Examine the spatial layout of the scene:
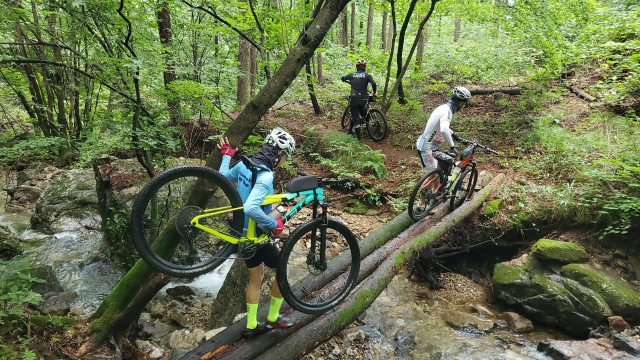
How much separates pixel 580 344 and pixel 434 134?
162 inches

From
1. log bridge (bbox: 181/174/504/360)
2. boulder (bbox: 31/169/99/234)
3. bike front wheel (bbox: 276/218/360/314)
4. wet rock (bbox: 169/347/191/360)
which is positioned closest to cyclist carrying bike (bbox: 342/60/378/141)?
log bridge (bbox: 181/174/504/360)

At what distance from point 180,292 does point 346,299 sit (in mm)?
4036

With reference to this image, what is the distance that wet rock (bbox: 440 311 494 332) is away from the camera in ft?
A: 20.1

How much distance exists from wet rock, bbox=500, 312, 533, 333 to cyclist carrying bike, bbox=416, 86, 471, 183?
9.81 ft

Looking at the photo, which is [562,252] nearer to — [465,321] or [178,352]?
[465,321]

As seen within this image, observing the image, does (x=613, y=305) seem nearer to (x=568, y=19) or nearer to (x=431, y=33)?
(x=568, y=19)

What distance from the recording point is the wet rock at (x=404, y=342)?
17.8ft

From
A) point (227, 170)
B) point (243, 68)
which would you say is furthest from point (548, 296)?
point (243, 68)

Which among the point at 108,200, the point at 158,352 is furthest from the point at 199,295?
the point at 108,200

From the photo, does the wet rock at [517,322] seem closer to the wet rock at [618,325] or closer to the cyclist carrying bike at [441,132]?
the wet rock at [618,325]

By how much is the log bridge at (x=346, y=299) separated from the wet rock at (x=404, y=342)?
1.35 meters

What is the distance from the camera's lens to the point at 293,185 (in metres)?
3.52

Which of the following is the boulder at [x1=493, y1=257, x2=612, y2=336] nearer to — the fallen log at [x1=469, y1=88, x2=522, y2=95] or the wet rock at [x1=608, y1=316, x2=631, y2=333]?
the wet rock at [x1=608, y1=316, x2=631, y2=333]

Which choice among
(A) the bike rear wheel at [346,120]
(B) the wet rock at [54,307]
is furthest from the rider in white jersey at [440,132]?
(B) the wet rock at [54,307]
